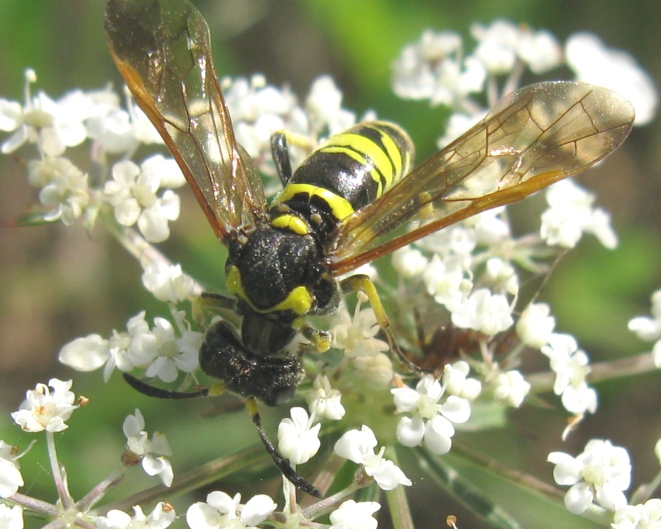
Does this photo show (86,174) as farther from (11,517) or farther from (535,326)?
(535,326)

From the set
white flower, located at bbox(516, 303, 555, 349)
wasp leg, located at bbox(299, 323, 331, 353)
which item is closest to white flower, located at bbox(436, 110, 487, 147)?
white flower, located at bbox(516, 303, 555, 349)

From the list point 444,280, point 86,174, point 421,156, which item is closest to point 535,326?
point 444,280

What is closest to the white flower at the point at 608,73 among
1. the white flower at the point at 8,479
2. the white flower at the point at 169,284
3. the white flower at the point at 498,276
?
the white flower at the point at 498,276

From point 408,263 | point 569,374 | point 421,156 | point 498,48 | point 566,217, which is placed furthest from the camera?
point 421,156

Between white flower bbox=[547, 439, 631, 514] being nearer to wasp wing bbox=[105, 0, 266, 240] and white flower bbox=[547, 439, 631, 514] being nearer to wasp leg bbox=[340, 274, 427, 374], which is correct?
wasp leg bbox=[340, 274, 427, 374]

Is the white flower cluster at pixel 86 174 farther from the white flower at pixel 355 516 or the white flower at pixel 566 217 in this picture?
the white flower at pixel 566 217

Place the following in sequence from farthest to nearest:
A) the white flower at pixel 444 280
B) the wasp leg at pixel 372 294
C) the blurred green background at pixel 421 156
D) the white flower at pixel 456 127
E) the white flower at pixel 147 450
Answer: the blurred green background at pixel 421 156, the white flower at pixel 456 127, the white flower at pixel 444 280, the wasp leg at pixel 372 294, the white flower at pixel 147 450
